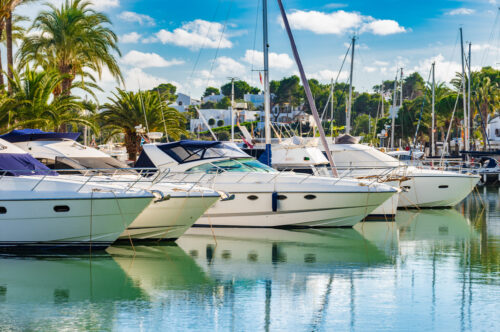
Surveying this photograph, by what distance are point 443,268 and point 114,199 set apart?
23.5ft

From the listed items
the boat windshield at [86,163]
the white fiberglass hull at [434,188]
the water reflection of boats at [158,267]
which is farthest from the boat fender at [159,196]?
the white fiberglass hull at [434,188]

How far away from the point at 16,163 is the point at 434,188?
638 inches

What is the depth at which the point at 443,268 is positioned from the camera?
1467 cm

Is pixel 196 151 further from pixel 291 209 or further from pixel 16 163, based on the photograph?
pixel 16 163

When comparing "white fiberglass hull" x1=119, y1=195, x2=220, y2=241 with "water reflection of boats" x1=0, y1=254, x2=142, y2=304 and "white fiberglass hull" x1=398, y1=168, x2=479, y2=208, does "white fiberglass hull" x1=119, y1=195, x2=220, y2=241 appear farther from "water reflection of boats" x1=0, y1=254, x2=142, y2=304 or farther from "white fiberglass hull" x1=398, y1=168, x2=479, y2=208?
"white fiberglass hull" x1=398, y1=168, x2=479, y2=208

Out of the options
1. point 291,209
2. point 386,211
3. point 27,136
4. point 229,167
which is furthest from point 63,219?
point 386,211

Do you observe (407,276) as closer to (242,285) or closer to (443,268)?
(443,268)

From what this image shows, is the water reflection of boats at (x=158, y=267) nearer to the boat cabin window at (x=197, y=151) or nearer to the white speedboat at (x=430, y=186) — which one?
the boat cabin window at (x=197, y=151)

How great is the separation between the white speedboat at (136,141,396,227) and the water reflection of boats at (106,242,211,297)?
9.89ft

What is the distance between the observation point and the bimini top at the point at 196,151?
21.0m

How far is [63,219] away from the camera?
1513cm

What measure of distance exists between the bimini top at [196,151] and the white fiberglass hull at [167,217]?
3.96 meters

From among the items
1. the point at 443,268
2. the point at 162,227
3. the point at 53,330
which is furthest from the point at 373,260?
the point at 53,330

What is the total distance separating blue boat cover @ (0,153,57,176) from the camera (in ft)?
53.1
